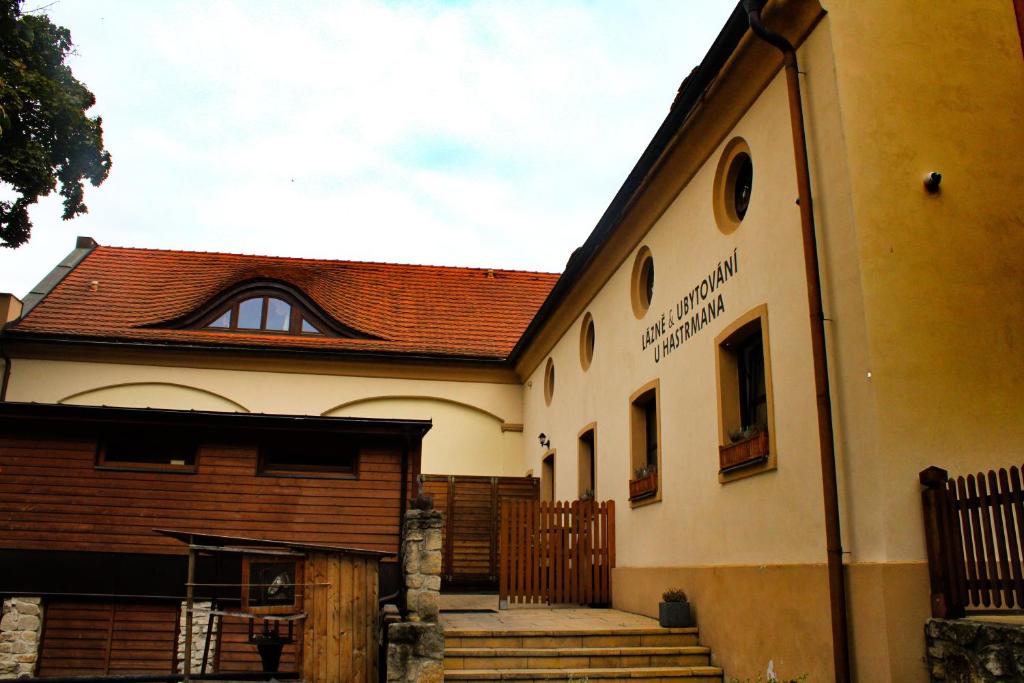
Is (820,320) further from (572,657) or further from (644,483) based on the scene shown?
(644,483)

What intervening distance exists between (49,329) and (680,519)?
621 inches

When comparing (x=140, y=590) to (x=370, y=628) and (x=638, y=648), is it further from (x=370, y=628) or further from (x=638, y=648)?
(x=638, y=648)

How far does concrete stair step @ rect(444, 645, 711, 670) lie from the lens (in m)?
8.56

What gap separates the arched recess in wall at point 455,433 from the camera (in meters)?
20.9

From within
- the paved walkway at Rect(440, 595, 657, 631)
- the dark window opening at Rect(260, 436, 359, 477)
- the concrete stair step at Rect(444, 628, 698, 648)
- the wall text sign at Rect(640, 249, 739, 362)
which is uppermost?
the wall text sign at Rect(640, 249, 739, 362)

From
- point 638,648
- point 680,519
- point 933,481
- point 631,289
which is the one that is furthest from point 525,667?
point 631,289

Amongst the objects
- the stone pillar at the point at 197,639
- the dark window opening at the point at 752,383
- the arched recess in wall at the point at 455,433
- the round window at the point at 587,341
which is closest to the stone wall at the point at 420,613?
the dark window opening at the point at 752,383

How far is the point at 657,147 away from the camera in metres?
10.7

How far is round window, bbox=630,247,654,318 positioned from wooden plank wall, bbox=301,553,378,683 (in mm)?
5433

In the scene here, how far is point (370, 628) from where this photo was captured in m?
8.97

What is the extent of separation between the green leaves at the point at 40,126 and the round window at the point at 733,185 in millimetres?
9301

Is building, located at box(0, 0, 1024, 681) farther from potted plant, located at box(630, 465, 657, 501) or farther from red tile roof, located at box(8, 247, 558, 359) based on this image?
red tile roof, located at box(8, 247, 558, 359)

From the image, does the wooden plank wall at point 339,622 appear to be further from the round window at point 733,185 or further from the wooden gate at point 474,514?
the wooden gate at point 474,514

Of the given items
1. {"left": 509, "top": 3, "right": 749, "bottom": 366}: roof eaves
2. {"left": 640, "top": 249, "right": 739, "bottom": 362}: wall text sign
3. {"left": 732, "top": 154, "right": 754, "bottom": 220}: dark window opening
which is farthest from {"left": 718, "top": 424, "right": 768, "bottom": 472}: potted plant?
{"left": 509, "top": 3, "right": 749, "bottom": 366}: roof eaves
